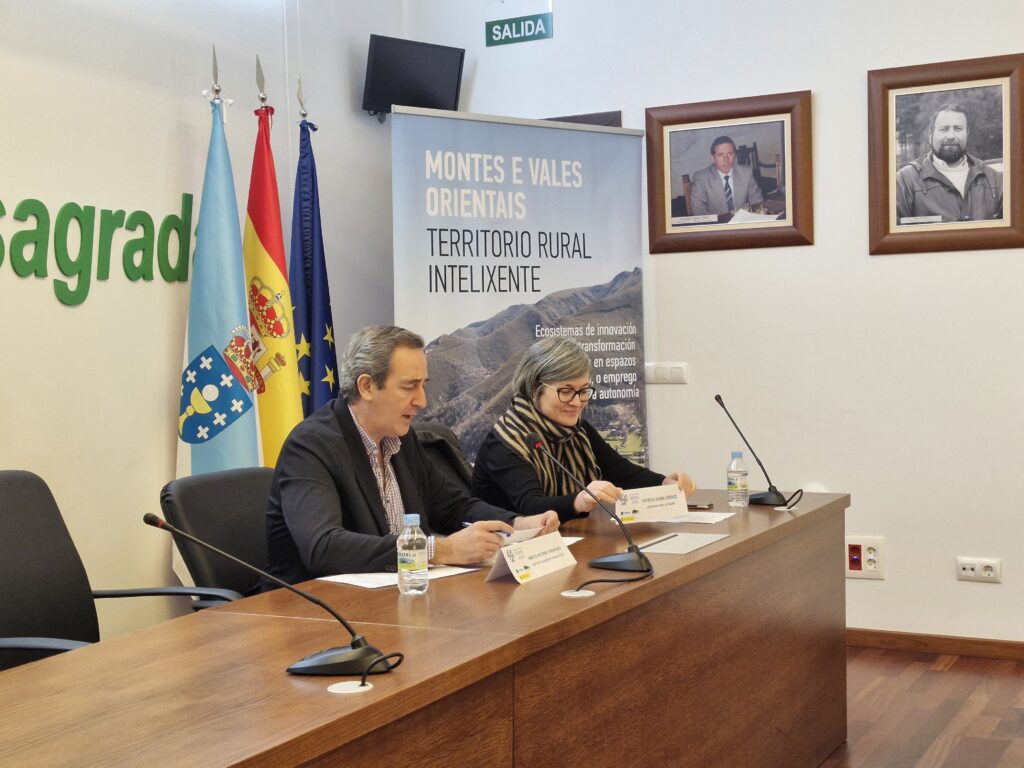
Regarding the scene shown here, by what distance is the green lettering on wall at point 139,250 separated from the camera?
3.53m

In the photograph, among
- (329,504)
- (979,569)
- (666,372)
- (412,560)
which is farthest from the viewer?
(666,372)

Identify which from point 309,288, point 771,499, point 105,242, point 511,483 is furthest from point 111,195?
point 771,499

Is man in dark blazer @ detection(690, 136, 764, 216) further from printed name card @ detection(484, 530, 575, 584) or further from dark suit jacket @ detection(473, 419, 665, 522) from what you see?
printed name card @ detection(484, 530, 575, 584)

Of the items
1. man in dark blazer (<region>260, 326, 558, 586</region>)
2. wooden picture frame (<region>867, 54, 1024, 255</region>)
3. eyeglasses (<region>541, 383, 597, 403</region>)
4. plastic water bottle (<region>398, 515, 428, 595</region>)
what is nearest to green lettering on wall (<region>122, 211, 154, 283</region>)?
man in dark blazer (<region>260, 326, 558, 586</region>)

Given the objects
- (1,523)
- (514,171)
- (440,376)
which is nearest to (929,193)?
(514,171)

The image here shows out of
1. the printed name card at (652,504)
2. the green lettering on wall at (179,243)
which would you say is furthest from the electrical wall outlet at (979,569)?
the green lettering on wall at (179,243)

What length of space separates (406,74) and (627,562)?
296 cm

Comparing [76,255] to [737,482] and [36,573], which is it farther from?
[737,482]

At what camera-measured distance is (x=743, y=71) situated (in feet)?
14.9

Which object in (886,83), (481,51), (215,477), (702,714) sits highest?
(481,51)

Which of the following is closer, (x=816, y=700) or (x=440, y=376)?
(x=816, y=700)

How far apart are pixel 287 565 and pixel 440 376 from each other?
1.77 m

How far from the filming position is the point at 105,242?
344cm

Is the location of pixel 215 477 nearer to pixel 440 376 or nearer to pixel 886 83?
pixel 440 376
